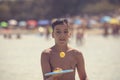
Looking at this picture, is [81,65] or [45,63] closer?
[45,63]

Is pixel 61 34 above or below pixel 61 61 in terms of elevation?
above

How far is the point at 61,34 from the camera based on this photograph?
492 centimetres

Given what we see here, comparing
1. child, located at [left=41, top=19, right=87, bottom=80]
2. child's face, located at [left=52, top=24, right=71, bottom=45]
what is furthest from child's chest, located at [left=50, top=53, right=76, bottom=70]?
child's face, located at [left=52, top=24, right=71, bottom=45]

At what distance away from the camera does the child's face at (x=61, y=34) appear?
492cm

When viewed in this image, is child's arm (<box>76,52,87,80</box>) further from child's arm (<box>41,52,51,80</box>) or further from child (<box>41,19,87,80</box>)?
child's arm (<box>41,52,51,80</box>)

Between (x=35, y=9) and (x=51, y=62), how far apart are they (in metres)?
75.5

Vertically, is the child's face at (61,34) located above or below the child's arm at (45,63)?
above

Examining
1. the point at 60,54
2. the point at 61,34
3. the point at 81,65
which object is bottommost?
the point at 81,65

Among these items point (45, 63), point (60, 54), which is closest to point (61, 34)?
point (60, 54)

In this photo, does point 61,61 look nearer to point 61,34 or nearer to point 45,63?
point 45,63

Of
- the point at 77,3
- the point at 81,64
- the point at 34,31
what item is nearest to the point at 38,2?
the point at 77,3

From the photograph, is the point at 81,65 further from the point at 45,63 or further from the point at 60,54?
the point at 45,63

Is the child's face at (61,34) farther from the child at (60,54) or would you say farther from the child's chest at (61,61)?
the child's chest at (61,61)

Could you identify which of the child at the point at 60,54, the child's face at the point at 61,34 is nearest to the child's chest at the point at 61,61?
the child at the point at 60,54
